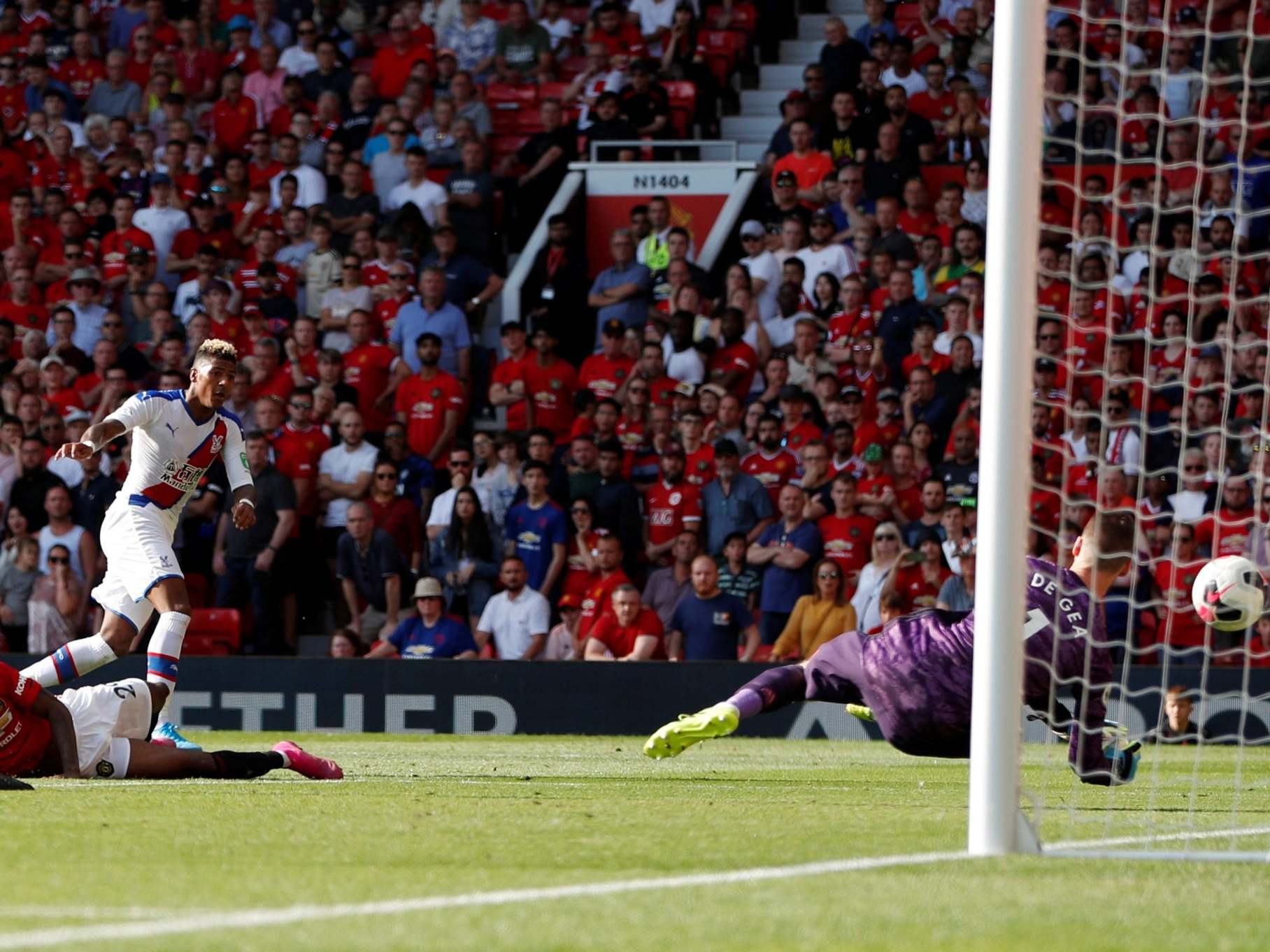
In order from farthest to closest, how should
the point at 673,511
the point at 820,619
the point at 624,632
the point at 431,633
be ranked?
the point at 673,511 < the point at 431,633 < the point at 624,632 < the point at 820,619

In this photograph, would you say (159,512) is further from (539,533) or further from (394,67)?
(394,67)

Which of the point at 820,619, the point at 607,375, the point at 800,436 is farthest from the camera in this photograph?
the point at 607,375

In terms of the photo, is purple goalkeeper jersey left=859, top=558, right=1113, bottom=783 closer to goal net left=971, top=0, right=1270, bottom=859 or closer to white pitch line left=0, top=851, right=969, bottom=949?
goal net left=971, top=0, right=1270, bottom=859

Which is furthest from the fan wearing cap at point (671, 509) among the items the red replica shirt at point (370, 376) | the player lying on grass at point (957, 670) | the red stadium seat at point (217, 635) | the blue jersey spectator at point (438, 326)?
the player lying on grass at point (957, 670)

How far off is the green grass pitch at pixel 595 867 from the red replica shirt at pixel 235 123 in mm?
12839

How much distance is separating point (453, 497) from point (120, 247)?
17.3ft

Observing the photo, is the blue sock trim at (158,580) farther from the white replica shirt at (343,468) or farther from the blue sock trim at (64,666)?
the white replica shirt at (343,468)

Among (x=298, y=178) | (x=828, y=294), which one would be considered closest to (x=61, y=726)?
(x=828, y=294)

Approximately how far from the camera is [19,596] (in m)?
16.6

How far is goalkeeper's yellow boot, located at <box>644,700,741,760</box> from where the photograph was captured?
760 cm

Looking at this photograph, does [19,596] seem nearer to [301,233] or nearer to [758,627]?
[301,233]

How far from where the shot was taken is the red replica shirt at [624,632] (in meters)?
15.3

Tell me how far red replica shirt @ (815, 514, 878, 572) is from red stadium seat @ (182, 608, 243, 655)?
4.82 m

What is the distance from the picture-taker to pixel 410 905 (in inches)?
189
